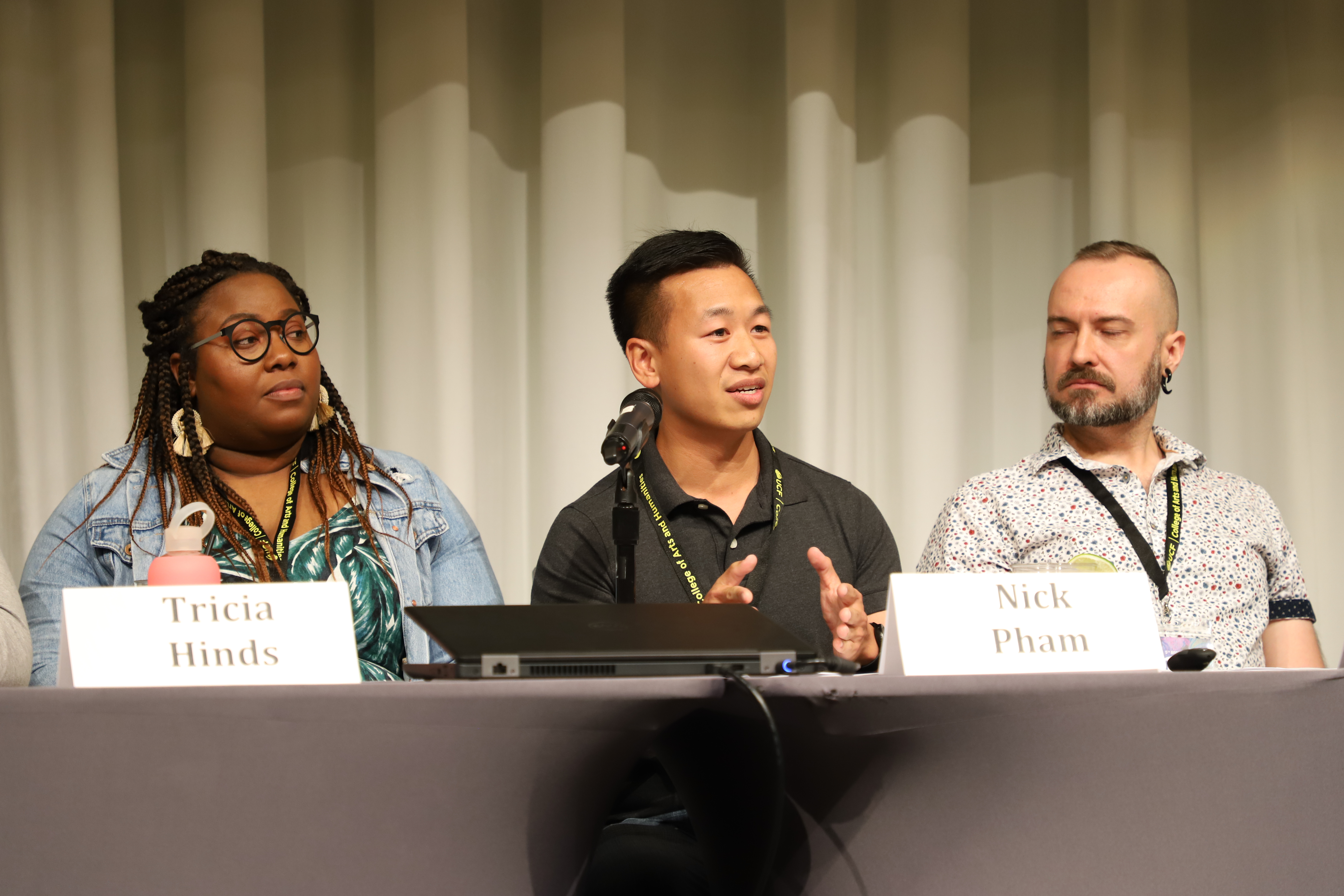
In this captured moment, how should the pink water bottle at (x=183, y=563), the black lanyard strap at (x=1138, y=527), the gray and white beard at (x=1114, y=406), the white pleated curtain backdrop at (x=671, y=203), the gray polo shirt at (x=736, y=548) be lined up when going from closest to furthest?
the pink water bottle at (x=183, y=563) → the gray polo shirt at (x=736, y=548) → the black lanyard strap at (x=1138, y=527) → the gray and white beard at (x=1114, y=406) → the white pleated curtain backdrop at (x=671, y=203)

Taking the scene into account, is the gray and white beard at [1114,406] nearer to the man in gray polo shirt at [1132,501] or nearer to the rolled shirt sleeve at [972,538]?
the man in gray polo shirt at [1132,501]

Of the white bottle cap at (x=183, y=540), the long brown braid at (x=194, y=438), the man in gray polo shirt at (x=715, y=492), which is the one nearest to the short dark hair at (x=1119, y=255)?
the man in gray polo shirt at (x=715, y=492)

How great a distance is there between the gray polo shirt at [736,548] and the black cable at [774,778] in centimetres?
90

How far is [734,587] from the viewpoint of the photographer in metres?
1.47

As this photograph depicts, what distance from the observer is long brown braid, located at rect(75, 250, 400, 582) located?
75.4 inches

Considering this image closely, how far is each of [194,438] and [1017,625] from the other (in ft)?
4.84

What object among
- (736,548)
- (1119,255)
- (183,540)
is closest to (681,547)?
(736,548)

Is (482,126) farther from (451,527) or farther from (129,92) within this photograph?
(451,527)

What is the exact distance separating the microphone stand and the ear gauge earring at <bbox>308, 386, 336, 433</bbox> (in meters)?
0.80

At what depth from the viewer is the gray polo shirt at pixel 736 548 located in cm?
193

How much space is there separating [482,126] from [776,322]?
2.97 feet

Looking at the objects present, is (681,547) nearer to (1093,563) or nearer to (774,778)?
(1093,563)

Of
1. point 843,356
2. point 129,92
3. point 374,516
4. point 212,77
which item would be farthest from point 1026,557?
point 129,92

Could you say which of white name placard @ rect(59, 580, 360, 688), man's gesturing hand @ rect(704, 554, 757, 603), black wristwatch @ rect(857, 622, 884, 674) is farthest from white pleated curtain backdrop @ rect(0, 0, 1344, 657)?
white name placard @ rect(59, 580, 360, 688)
